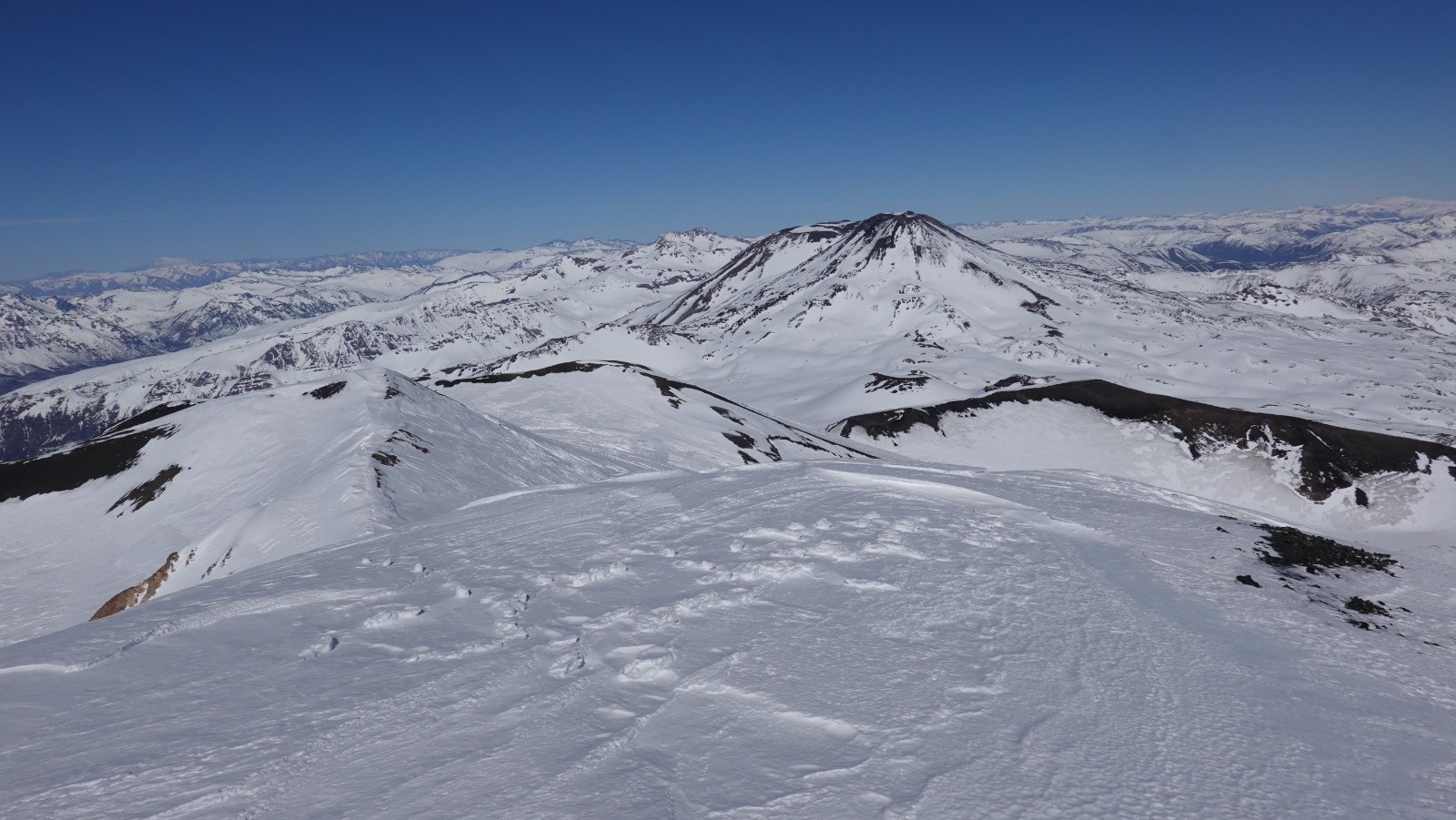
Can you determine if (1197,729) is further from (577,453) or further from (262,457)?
(262,457)

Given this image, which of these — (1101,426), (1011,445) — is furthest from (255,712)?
(1101,426)

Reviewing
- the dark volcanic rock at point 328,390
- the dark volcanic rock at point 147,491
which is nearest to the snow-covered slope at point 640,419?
the dark volcanic rock at point 328,390

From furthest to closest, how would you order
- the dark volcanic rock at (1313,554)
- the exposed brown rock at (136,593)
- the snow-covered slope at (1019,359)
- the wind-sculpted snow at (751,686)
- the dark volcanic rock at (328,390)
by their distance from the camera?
1. the snow-covered slope at (1019,359)
2. the dark volcanic rock at (328,390)
3. the exposed brown rock at (136,593)
4. the dark volcanic rock at (1313,554)
5. the wind-sculpted snow at (751,686)

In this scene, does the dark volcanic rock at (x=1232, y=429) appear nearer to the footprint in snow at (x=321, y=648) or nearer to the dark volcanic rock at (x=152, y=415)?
the dark volcanic rock at (x=152, y=415)

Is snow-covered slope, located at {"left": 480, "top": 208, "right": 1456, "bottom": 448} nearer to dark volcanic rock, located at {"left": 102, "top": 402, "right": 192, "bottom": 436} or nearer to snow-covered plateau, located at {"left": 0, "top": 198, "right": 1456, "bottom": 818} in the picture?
dark volcanic rock, located at {"left": 102, "top": 402, "right": 192, "bottom": 436}

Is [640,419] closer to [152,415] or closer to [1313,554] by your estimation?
[152,415]

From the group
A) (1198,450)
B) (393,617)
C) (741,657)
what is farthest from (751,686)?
(1198,450)
